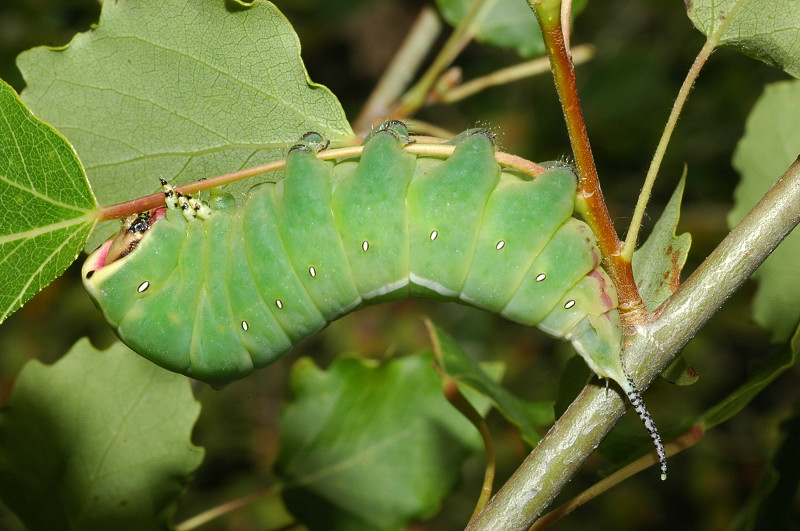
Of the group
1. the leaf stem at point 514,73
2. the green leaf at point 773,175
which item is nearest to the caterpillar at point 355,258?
the green leaf at point 773,175

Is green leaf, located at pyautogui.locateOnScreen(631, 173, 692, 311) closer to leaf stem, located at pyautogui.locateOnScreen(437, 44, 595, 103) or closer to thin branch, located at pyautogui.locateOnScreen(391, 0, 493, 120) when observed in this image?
leaf stem, located at pyautogui.locateOnScreen(437, 44, 595, 103)

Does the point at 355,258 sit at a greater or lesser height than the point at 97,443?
greater

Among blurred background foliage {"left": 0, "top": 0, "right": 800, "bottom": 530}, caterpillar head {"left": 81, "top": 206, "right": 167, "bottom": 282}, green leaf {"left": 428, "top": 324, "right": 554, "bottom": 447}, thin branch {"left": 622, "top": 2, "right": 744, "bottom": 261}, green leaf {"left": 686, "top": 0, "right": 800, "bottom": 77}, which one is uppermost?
green leaf {"left": 686, "top": 0, "right": 800, "bottom": 77}

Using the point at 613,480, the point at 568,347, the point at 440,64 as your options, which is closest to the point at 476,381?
the point at 613,480

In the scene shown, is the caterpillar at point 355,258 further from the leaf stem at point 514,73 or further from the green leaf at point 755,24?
the leaf stem at point 514,73

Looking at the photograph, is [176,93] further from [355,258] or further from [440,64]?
[440,64]

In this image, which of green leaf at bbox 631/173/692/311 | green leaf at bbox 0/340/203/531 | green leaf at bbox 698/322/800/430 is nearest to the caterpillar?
green leaf at bbox 631/173/692/311

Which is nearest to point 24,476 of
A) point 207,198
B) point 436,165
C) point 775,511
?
point 207,198
